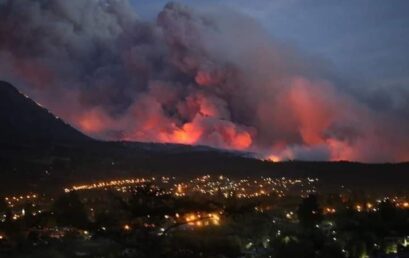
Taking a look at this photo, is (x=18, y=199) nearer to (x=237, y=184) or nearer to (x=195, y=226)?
(x=237, y=184)

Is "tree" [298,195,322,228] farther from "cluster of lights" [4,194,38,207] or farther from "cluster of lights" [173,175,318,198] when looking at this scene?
"cluster of lights" [4,194,38,207]

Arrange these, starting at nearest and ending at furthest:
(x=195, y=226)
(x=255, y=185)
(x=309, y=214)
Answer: (x=195, y=226)
(x=309, y=214)
(x=255, y=185)

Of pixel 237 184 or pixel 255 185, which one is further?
pixel 255 185

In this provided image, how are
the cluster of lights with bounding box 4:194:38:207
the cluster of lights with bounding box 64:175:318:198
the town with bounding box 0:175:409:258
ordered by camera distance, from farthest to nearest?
1. the cluster of lights with bounding box 64:175:318:198
2. the cluster of lights with bounding box 4:194:38:207
3. the town with bounding box 0:175:409:258

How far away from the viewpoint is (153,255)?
13.9 meters

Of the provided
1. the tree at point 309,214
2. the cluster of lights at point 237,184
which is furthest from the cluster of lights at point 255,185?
the tree at point 309,214

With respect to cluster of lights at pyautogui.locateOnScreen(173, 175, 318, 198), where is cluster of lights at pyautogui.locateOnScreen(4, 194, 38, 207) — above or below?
below

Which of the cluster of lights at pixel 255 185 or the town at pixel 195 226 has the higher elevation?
the cluster of lights at pixel 255 185

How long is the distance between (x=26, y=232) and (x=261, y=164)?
4535 cm

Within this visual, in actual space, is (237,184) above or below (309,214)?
above

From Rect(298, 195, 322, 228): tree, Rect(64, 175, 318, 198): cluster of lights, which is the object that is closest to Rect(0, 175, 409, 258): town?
Rect(298, 195, 322, 228): tree

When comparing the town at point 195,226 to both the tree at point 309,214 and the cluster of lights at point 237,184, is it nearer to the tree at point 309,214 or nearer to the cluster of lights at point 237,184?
the tree at point 309,214

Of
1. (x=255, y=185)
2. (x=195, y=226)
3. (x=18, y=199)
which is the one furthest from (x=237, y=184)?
(x=195, y=226)

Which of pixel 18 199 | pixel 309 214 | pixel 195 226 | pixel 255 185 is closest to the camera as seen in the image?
pixel 195 226
